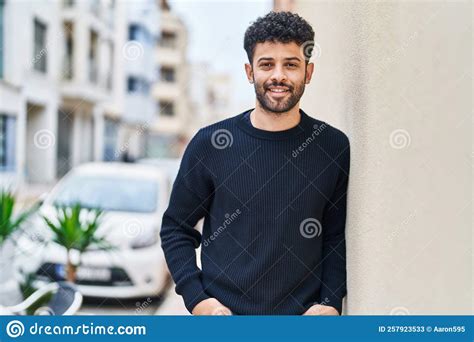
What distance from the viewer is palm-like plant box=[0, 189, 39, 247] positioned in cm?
309

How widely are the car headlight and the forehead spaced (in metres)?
2.94

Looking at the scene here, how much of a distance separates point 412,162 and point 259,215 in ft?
1.66

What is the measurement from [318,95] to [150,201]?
2.64 meters

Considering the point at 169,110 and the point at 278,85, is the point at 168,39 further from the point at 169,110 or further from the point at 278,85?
the point at 278,85

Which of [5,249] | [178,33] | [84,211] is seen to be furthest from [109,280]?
[178,33]

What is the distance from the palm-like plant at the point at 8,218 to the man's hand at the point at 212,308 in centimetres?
156

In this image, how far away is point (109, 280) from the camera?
434 centimetres
